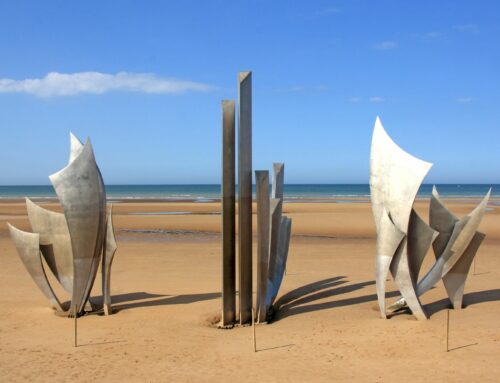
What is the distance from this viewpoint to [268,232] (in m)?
11.3

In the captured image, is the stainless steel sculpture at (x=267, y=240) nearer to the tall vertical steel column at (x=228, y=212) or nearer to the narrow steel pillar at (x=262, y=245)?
the narrow steel pillar at (x=262, y=245)

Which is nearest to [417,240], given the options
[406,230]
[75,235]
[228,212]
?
[406,230]

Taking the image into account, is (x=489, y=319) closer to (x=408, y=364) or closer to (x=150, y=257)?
(x=408, y=364)

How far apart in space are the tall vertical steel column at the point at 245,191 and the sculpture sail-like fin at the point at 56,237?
3.99m

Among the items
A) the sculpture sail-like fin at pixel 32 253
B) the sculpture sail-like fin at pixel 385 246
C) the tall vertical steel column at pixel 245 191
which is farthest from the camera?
the sculpture sail-like fin at pixel 32 253

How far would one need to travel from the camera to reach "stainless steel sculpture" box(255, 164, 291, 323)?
36.7ft

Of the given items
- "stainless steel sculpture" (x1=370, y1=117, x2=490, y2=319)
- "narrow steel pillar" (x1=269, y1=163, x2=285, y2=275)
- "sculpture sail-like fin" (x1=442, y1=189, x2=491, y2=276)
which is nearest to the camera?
"stainless steel sculpture" (x1=370, y1=117, x2=490, y2=319)

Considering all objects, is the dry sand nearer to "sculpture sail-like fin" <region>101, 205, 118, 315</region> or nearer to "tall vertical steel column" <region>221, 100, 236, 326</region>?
"sculpture sail-like fin" <region>101, 205, 118, 315</region>

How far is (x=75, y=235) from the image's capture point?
11.7 meters

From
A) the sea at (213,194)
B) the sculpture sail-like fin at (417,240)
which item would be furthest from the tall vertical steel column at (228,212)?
the sea at (213,194)

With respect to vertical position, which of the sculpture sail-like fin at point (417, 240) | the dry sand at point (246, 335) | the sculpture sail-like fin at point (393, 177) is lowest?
the dry sand at point (246, 335)

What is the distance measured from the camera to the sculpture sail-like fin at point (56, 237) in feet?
39.5

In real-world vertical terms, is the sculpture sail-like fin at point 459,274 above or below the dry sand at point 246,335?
above

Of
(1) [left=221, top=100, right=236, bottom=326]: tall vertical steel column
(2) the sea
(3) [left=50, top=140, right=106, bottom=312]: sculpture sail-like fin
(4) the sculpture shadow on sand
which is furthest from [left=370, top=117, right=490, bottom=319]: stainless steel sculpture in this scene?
(2) the sea
